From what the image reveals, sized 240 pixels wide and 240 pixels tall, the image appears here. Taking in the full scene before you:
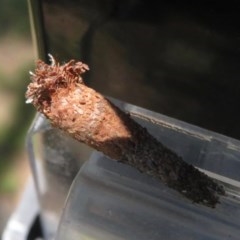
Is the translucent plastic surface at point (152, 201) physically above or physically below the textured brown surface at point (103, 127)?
below

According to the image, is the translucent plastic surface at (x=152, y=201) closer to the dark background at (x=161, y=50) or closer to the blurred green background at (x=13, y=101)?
the dark background at (x=161, y=50)

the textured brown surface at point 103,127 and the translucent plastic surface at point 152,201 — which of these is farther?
the translucent plastic surface at point 152,201

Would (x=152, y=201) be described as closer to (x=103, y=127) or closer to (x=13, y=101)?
(x=103, y=127)

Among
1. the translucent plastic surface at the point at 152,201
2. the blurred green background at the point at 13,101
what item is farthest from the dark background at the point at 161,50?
the blurred green background at the point at 13,101

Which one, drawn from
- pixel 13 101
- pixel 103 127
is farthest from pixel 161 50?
pixel 13 101

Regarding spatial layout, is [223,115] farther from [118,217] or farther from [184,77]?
[118,217]
